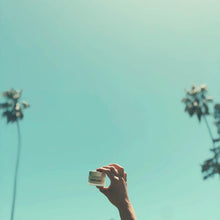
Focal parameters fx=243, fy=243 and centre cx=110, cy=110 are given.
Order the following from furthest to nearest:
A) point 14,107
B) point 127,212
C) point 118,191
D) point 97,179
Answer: point 14,107 < point 97,179 < point 118,191 < point 127,212

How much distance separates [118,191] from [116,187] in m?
0.04

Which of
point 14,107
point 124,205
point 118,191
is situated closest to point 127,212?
point 124,205

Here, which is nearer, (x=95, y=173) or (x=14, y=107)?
(x=95, y=173)

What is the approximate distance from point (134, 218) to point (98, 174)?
3.07 ft

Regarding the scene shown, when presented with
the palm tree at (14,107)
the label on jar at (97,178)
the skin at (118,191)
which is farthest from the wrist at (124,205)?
the palm tree at (14,107)

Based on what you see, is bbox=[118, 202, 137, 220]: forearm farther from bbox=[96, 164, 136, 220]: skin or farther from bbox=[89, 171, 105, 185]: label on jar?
bbox=[89, 171, 105, 185]: label on jar

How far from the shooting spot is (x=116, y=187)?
2.39m

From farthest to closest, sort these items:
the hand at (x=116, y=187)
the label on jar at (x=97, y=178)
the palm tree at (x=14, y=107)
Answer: the palm tree at (x=14, y=107) → the label on jar at (x=97, y=178) → the hand at (x=116, y=187)

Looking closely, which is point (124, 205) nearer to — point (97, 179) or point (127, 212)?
point (127, 212)

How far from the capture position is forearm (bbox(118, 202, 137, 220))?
7.16 ft

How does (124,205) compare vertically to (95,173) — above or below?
below

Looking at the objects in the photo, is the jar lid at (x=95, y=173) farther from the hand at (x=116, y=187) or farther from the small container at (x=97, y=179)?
the hand at (x=116, y=187)

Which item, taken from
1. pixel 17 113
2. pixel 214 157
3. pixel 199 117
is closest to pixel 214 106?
pixel 199 117

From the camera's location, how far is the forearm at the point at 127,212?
218 centimetres
